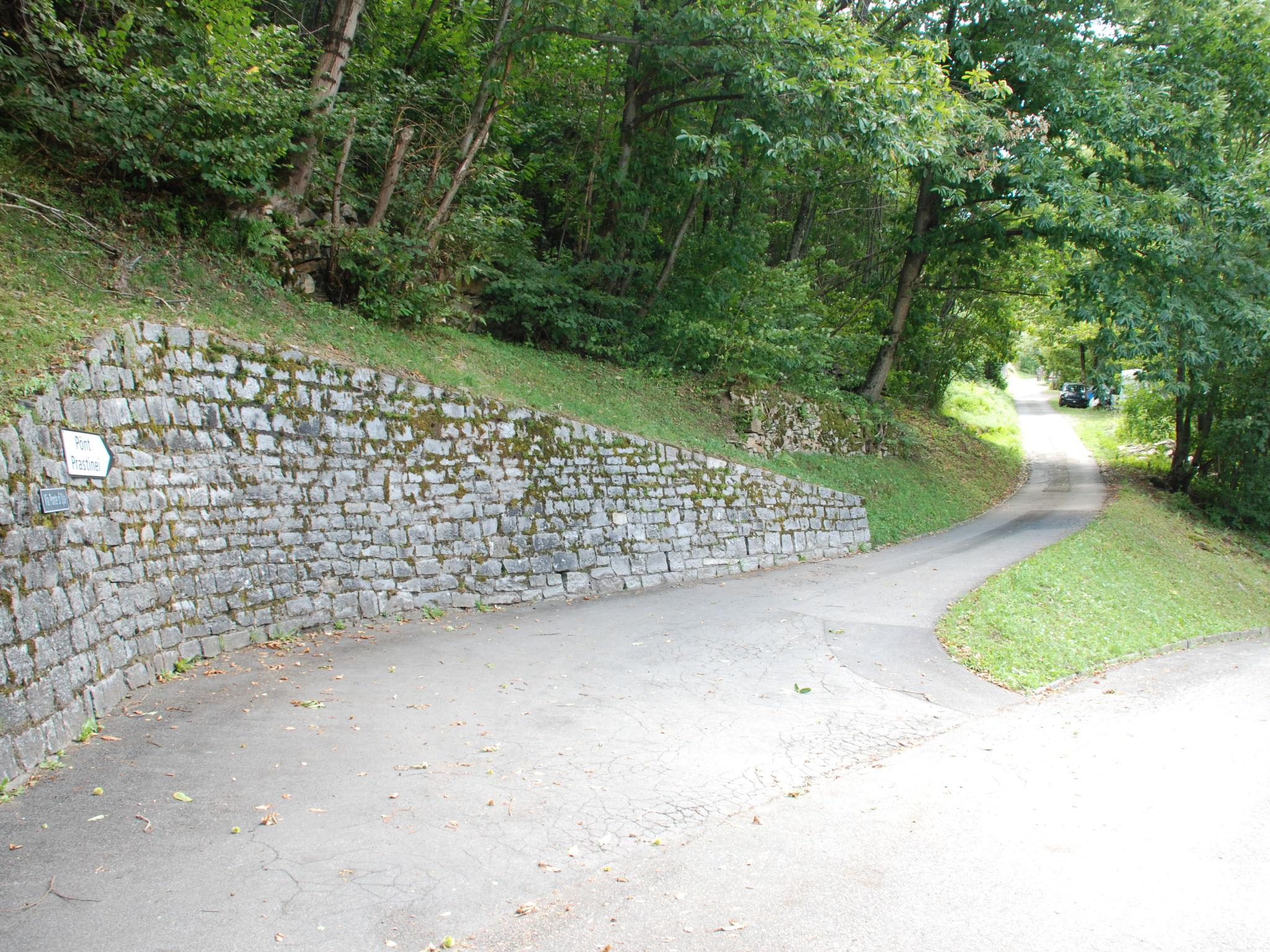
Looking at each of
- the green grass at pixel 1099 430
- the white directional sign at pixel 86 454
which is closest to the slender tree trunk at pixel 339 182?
the white directional sign at pixel 86 454

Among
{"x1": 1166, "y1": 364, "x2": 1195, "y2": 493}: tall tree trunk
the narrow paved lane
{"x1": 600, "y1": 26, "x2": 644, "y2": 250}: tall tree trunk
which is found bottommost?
the narrow paved lane

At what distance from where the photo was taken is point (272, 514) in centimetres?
822

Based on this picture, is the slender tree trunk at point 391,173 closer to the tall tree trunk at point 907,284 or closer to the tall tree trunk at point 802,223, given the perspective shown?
the tall tree trunk at point 802,223

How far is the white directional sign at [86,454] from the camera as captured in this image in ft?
20.0

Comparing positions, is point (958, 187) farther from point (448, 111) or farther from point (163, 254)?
point (163, 254)

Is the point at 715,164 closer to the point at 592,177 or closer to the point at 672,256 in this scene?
the point at 672,256

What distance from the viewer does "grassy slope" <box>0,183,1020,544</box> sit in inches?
274

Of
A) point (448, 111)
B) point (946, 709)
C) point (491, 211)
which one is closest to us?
point (946, 709)

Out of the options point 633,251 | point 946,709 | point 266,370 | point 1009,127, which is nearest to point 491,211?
point 633,251

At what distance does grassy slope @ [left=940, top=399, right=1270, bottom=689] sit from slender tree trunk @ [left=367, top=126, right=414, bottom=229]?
10.1 meters

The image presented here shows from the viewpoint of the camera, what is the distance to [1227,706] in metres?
8.20

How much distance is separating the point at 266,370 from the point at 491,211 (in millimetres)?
→ 6239

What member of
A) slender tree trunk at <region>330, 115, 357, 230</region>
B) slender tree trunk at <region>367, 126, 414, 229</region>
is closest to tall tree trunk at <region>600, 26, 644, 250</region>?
slender tree trunk at <region>367, 126, 414, 229</region>

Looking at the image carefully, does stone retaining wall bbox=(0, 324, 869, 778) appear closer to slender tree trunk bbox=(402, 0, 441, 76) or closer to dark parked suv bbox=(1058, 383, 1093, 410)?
slender tree trunk bbox=(402, 0, 441, 76)
